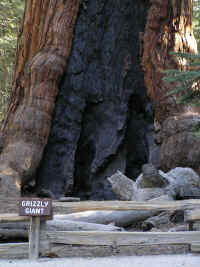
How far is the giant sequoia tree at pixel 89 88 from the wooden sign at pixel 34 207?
14.4 ft

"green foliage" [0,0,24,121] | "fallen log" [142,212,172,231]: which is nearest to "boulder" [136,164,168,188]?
"fallen log" [142,212,172,231]

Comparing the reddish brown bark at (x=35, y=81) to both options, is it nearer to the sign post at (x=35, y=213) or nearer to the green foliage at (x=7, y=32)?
the sign post at (x=35, y=213)

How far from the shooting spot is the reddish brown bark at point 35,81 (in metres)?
8.80

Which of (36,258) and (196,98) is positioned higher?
(196,98)

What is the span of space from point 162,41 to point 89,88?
2.33 metres

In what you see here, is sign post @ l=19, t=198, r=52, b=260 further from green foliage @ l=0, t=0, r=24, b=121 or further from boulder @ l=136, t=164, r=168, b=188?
green foliage @ l=0, t=0, r=24, b=121

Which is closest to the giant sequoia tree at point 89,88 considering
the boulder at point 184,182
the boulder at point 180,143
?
the boulder at point 180,143

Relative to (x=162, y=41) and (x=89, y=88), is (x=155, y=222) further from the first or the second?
(x=162, y=41)

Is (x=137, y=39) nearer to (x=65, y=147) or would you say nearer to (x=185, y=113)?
(x=185, y=113)

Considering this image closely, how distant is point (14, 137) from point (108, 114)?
263 centimetres

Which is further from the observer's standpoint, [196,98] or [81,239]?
[196,98]

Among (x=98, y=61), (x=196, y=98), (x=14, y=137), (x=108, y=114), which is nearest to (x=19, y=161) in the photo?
(x=14, y=137)

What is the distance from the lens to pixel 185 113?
29.1 ft

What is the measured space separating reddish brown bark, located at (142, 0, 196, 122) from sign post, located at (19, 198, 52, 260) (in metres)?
5.57
